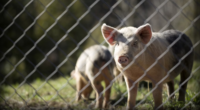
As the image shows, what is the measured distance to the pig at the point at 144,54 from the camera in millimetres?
2078

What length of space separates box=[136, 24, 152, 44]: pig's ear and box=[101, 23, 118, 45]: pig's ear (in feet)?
0.79

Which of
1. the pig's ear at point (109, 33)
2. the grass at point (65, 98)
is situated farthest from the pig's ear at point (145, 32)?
the grass at point (65, 98)

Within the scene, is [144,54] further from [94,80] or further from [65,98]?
[65,98]

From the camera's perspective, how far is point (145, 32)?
2.16 metres

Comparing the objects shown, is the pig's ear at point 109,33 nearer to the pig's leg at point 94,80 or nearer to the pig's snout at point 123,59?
the pig's snout at point 123,59

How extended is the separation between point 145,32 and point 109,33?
0.37 metres

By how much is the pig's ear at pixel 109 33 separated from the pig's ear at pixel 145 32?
24 centimetres

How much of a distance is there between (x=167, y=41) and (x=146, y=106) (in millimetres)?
890

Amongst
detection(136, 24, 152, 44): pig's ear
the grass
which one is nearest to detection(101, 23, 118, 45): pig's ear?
detection(136, 24, 152, 44): pig's ear

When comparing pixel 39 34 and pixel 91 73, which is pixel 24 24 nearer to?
pixel 39 34

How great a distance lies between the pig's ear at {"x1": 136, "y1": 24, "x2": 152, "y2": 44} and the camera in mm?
2088

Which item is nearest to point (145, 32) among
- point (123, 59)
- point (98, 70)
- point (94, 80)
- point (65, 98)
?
point (123, 59)

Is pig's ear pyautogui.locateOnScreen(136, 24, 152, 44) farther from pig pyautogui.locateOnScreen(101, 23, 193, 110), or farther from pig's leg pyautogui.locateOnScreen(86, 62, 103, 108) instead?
pig's leg pyautogui.locateOnScreen(86, 62, 103, 108)

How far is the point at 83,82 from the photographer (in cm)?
431
